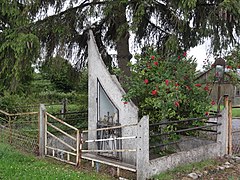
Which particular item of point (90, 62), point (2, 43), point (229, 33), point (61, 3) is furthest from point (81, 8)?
point (229, 33)

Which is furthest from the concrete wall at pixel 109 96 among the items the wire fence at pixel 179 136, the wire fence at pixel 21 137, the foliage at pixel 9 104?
the foliage at pixel 9 104

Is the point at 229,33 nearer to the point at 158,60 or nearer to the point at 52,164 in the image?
the point at 158,60

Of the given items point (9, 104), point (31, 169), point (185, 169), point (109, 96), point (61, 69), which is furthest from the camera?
point (9, 104)

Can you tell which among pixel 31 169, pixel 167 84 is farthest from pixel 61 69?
pixel 167 84

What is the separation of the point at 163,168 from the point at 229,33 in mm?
4093

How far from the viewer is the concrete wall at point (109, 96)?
6113 millimetres

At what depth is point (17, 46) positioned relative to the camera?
695cm

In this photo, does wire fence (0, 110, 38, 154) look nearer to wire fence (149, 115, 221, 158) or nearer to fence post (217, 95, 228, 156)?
wire fence (149, 115, 221, 158)

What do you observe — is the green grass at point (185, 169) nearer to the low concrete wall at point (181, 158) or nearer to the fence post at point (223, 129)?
the low concrete wall at point (181, 158)

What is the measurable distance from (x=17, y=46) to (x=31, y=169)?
304 cm

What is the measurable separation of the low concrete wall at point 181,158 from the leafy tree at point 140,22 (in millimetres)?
2410

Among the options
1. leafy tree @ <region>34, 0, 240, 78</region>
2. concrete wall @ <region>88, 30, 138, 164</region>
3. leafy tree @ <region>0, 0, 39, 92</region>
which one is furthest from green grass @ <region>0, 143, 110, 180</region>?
leafy tree @ <region>34, 0, 240, 78</region>

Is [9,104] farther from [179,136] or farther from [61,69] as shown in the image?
[179,136]

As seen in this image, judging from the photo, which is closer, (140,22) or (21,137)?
(140,22)
